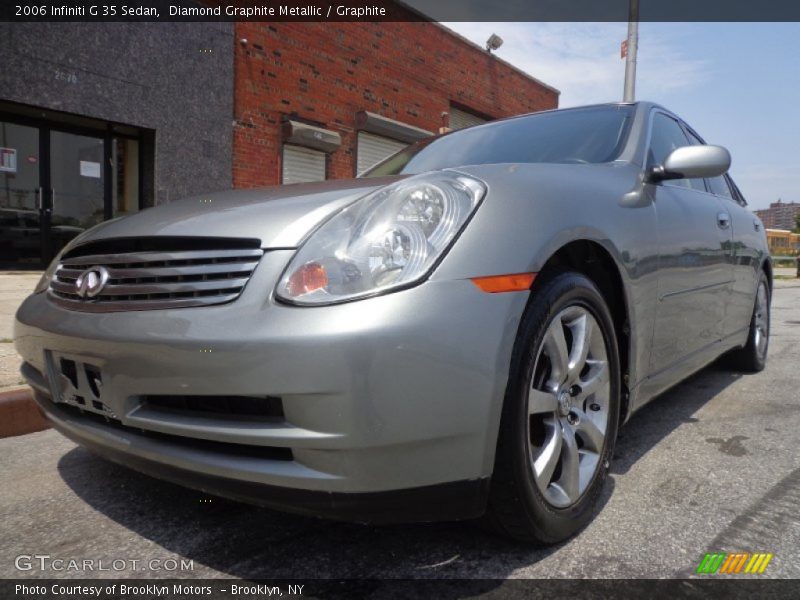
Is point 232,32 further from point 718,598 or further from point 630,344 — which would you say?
point 718,598

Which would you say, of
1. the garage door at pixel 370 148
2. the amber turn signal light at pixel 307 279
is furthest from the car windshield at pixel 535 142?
the garage door at pixel 370 148

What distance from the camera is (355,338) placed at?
4.17ft

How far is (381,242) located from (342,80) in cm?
956

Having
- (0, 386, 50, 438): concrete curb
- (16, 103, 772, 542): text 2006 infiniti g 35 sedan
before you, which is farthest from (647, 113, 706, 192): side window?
(0, 386, 50, 438): concrete curb

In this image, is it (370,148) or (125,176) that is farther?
(370,148)

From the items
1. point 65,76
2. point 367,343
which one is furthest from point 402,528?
point 65,76

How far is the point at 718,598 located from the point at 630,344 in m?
0.84

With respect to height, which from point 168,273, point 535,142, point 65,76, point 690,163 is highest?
point 65,76

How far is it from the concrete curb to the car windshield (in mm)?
1865

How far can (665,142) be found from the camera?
2871 millimetres

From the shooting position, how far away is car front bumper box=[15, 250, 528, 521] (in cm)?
128

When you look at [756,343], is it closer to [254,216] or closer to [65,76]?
[254,216]

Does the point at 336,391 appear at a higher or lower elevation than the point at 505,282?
lower

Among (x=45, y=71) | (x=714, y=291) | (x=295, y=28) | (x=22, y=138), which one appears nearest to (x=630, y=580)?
(x=714, y=291)
